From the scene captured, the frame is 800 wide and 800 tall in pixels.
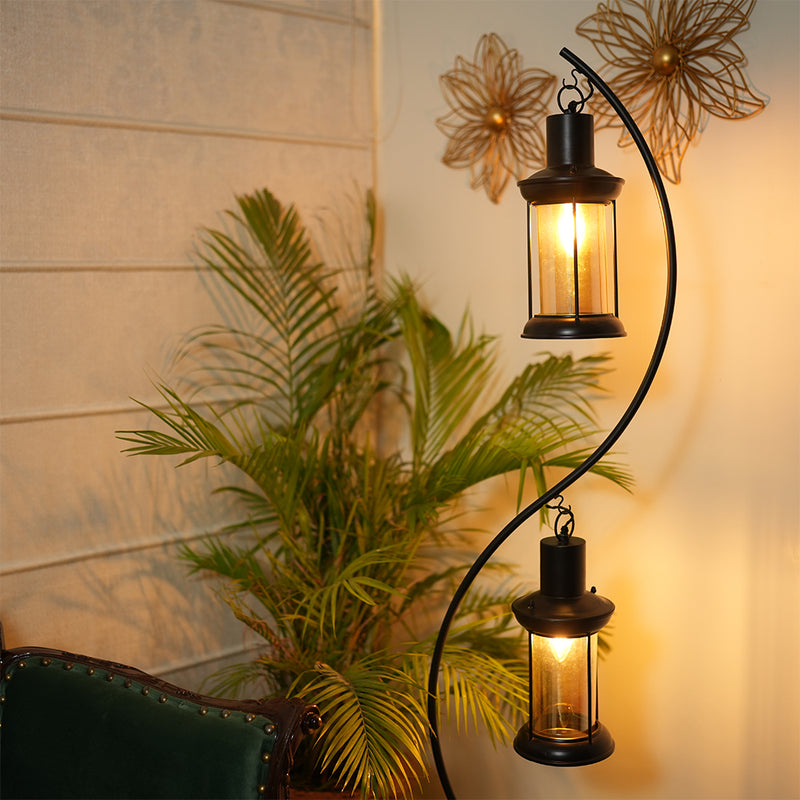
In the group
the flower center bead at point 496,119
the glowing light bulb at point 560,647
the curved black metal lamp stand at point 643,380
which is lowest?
the glowing light bulb at point 560,647

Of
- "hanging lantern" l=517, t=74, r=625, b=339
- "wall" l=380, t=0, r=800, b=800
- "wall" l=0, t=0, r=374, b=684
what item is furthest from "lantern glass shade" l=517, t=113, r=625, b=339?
"wall" l=0, t=0, r=374, b=684

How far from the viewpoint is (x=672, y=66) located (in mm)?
1707

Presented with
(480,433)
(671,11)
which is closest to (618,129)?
(671,11)

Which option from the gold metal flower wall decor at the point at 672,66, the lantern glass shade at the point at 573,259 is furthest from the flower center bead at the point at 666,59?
the lantern glass shade at the point at 573,259

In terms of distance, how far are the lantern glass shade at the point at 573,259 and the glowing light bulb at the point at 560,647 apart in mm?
548

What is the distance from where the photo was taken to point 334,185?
2283 millimetres

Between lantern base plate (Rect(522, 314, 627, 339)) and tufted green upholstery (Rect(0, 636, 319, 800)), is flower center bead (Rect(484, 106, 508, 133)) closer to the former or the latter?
lantern base plate (Rect(522, 314, 627, 339))

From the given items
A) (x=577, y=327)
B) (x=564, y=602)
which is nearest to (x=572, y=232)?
(x=577, y=327)

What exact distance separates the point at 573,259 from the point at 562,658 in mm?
A: 667

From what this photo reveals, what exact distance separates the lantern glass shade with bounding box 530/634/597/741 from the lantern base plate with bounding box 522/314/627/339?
510mm

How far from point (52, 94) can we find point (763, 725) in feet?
6.02

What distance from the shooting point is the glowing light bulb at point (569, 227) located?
58.9 inches

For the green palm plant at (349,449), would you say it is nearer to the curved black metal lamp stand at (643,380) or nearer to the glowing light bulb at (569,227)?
the curved black metal lamp stand at (643,380)

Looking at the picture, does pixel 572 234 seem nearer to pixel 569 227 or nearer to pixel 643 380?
pixel 569 227
